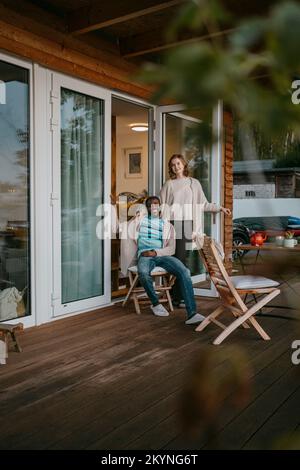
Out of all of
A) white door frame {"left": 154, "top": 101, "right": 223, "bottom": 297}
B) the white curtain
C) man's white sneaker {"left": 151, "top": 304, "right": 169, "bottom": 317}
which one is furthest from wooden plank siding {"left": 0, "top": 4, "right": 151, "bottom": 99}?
man's white sneaker {"left": 151, "top": 304, "right": 169, "bottom": 317}

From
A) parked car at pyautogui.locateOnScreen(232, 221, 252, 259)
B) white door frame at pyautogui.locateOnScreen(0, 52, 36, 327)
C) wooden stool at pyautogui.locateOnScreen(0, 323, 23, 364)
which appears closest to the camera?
wooden stool at pyautogui.locateOnScreen(0, 323, 23, 364)

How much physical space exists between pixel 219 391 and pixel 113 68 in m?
4.89

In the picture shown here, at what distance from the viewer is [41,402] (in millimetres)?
2443

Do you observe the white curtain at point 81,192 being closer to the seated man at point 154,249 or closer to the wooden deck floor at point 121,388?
the seated man at point 154,249

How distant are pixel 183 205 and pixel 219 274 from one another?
147 centimetres

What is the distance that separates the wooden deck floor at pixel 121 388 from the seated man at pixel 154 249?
51 centimetres

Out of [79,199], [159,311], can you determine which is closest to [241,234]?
[159,311]

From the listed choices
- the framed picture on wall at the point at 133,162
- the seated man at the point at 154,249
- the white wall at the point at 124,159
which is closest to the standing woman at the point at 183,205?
the seated man at the point at 154,249

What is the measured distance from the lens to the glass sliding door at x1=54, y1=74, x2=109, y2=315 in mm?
4426

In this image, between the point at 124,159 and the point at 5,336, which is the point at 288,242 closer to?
the point at 5,336

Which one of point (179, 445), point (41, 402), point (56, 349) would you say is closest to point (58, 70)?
point (56, 349)

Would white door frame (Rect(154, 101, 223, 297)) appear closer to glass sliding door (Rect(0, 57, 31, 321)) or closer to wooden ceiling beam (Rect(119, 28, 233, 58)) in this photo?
wooden ceiling beam (Rect(119, 28, 233, 58))

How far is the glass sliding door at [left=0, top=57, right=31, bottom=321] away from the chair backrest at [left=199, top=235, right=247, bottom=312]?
156 centimetres

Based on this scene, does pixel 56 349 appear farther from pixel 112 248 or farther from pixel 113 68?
pixel 113 68
